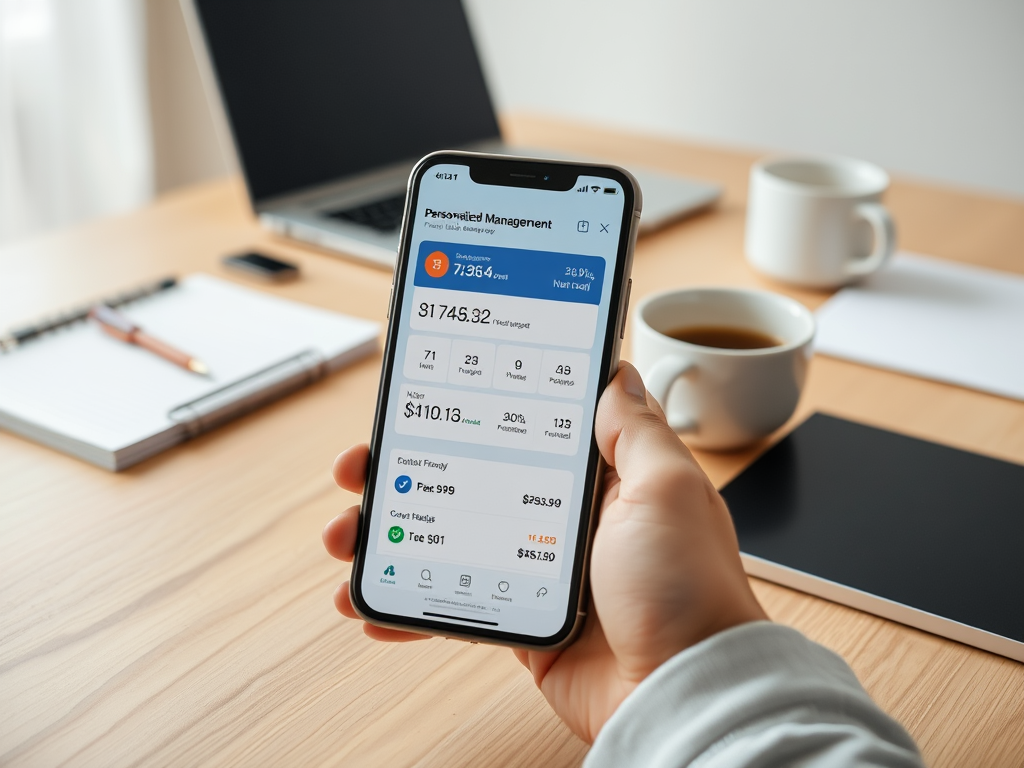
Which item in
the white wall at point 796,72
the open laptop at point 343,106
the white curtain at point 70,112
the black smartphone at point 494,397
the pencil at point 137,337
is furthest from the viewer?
the white curtain at point 70,112

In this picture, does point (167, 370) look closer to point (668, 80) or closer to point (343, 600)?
point (343, 600)

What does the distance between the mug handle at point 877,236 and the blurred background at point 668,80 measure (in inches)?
36.0

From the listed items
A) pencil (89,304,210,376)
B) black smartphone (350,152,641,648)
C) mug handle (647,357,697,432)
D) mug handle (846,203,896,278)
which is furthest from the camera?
mug handle (846,203,896,278)

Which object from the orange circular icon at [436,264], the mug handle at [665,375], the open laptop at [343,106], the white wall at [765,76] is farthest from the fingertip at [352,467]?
the white wall at [765,76]

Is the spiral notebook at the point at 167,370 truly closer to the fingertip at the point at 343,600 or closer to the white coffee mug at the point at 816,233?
the fingertip at the point at 343,600

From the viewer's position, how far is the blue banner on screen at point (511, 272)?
0.54 metres

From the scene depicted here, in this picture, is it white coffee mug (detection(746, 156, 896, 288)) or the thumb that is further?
white coffee mug (detection(746, 156, 896, 288))

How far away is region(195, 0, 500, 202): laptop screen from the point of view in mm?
1065

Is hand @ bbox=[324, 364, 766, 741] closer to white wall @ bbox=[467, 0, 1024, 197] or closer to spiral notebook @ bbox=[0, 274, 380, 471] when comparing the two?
spiral notebook @ bbox=[0, 274, 380, 471]

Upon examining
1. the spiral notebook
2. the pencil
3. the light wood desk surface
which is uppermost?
the pencil

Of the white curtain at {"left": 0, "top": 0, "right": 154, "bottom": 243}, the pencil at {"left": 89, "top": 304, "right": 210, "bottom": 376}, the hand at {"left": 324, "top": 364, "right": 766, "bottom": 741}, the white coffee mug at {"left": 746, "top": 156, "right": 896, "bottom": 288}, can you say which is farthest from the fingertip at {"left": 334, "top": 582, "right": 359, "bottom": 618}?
the white curtain at {"left": 0, "top": 0, "right": 154, "bottom": 243}

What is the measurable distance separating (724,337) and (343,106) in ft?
2.10

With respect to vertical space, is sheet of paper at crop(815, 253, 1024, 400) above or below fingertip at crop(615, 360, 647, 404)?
below

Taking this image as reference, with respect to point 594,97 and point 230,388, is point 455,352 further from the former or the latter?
point 594,97
